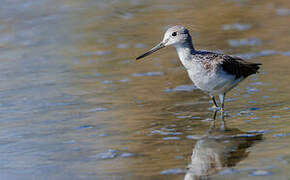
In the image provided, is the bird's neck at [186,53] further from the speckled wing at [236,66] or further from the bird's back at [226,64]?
the speckled wing at [236,66]

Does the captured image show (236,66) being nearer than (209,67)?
No

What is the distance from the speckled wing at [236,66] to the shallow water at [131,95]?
0.40 meters

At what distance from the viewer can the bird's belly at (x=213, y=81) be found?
708 centimetres

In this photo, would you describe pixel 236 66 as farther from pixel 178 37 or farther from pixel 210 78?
pixel 178 37

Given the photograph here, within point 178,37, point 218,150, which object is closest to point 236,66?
point 178,37

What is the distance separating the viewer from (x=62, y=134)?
21.6ft

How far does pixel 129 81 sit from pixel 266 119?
2.82 meters

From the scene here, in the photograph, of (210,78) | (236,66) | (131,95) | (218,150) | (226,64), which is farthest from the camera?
(131,95)

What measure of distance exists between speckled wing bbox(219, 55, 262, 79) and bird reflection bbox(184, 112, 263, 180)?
0.92 m

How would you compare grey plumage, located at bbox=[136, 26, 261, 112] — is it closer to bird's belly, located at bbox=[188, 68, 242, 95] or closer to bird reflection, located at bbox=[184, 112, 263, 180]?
bird's belly, located at bbox=[188, 68, 242, 95]

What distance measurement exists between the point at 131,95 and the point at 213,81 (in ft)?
4.82

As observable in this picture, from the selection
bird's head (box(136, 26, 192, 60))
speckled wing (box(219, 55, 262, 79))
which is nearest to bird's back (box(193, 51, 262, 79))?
speckled wing (box(219, 55, 262, 79))

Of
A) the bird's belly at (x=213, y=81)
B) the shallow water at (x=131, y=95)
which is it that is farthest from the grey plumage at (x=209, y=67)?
the shallow water at (x=131, y=95)

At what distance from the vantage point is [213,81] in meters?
7.11
